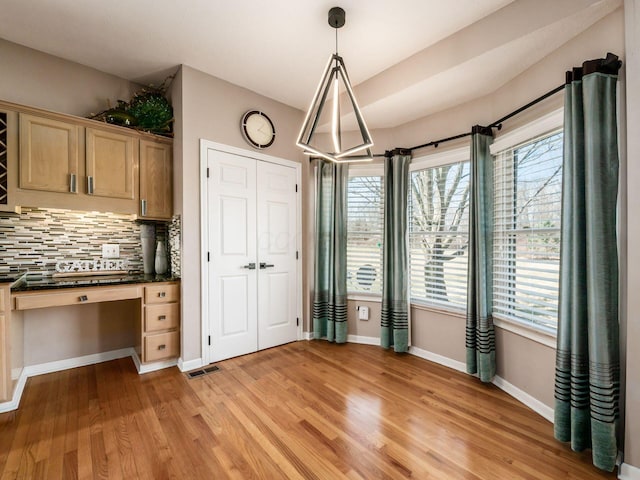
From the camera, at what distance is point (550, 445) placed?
178cm

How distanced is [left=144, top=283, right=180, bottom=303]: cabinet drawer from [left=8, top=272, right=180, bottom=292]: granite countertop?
68mm

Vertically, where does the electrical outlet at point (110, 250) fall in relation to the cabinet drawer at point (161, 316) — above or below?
above

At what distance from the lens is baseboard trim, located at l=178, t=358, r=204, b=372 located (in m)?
2.76

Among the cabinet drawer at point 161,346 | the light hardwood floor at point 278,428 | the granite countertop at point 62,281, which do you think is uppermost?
the granite countertop at point 62,281

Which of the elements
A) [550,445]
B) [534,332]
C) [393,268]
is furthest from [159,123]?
[550,445]

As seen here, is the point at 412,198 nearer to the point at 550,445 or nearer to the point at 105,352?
the point at 550,445

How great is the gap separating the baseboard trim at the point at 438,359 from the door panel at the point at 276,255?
1.40 m

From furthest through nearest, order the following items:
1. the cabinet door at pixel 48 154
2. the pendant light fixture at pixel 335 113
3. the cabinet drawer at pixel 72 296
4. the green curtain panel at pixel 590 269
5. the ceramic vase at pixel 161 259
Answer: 1. the ceramic vase at pixel 161 259
2. the cabinet door at pixel 48 154
3. the cabinet drawer at pixel 72 296
4. the pendant light fixture at pixel 335 113
5. the green curtain panel at pixel 590 269

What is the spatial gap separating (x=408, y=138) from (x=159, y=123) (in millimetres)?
2586

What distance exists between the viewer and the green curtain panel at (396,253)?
318 centimetres

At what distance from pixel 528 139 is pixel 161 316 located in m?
3.43

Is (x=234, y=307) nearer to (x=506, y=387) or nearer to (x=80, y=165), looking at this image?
(x=80, y=165)

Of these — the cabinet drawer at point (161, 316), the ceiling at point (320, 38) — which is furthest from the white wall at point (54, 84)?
the cabinet drawer at point (161, 316)

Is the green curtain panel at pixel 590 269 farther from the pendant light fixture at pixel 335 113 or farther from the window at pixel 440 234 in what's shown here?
the pendant light fixture at pixel 335 113
